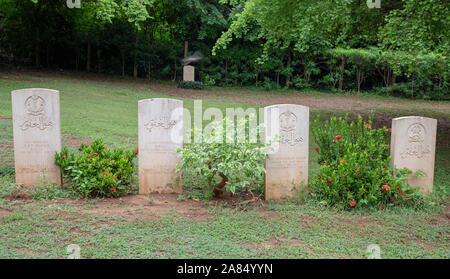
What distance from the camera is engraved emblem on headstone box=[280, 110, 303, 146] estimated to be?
17.7 feet

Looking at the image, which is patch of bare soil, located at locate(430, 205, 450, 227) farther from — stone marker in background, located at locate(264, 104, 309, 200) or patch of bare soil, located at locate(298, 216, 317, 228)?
stone marker in background, located at locate(264, 104, 309, 200)

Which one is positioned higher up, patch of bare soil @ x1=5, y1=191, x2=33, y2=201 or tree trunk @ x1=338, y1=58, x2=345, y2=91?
tree trunk @ x1=338, y1=58, x2=345, y2=91

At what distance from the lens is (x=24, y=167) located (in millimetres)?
5512

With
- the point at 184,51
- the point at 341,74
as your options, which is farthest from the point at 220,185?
the point at 341,74

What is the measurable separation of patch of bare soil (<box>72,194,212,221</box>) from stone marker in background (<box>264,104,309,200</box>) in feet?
3.43

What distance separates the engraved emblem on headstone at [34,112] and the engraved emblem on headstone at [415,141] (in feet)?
16.2

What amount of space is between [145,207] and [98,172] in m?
0.86

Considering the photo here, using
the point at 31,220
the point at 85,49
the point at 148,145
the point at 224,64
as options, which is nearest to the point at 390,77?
the point at 224,64

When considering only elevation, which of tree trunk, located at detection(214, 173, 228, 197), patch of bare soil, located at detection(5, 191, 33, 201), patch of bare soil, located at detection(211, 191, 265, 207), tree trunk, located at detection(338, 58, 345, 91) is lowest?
patch of bare soil, located at detection(211, 191, 265, 207)

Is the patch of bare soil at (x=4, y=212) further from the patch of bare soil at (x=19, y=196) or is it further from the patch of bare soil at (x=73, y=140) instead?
the patch of bare soil at (x=73, y=140)

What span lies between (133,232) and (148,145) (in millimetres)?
1555

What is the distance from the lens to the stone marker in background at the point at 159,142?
543 cm

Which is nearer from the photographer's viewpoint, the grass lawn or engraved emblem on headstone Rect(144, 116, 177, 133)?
the grass lawn

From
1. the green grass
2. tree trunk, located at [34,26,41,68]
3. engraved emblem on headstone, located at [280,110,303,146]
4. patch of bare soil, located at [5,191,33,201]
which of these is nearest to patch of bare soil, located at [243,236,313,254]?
the green grass
